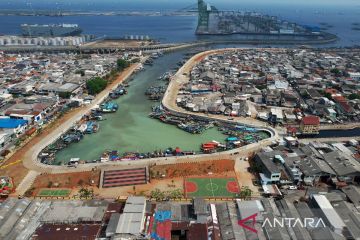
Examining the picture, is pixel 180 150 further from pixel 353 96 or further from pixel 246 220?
pixel 353 96

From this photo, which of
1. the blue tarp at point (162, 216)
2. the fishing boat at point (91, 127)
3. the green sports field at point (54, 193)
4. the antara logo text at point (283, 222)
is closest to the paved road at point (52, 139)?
the fishing boat at point (91, 127)

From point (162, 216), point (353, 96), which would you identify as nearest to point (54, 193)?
point (162, 216)

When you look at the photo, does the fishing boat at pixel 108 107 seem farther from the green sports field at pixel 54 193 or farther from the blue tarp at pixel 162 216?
the blue tarp at pixel 162 216

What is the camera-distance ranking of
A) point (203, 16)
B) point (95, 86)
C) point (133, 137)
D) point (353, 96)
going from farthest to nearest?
point (203, 16) → point (95, 86) → point (353, 96) → point (133, 137)

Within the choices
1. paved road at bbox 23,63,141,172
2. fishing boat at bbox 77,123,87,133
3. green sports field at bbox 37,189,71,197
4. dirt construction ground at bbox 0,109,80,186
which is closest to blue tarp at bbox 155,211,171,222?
green sports field at bbox 37,189,71,197

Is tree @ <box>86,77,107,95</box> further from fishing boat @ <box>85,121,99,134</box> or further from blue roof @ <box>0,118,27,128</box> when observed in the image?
blue roof @ <box>0,118,27,128</box>

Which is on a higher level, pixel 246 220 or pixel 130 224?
pixel 130 224
